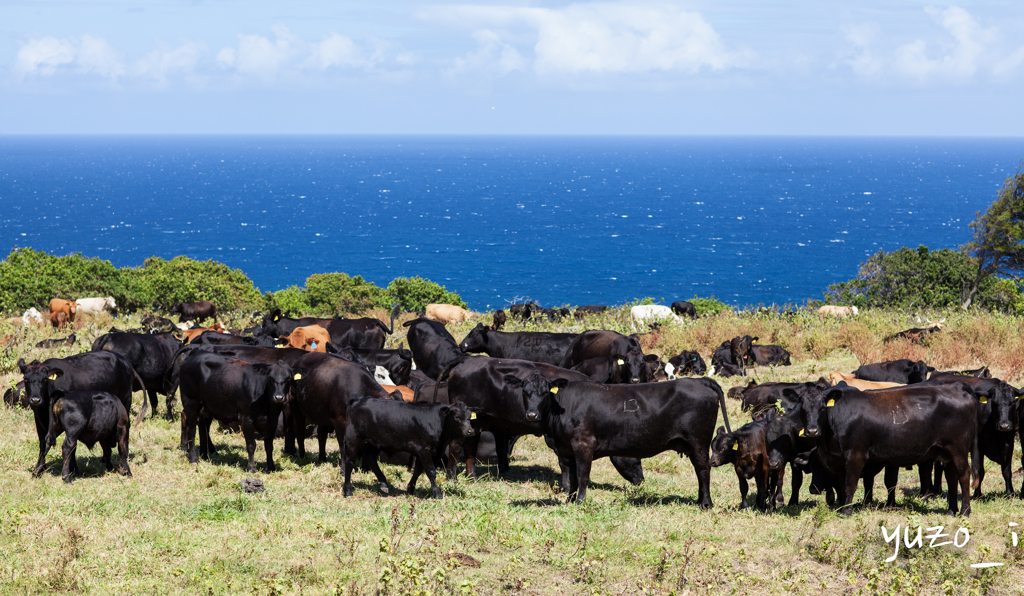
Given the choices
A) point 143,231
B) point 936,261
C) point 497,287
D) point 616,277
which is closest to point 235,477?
point 936,261

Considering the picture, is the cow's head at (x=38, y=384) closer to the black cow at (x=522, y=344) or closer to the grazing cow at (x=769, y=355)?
the black cow at (x=522, y=344)

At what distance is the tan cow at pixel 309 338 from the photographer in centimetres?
1817

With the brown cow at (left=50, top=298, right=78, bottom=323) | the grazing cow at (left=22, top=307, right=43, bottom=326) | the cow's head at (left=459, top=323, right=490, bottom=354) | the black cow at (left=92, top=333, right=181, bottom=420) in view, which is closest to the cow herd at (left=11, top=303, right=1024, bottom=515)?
the black cow at (left=92, top=333, right=181, bottom=420)

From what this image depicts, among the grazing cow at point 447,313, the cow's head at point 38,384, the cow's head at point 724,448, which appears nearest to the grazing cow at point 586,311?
the grazing cow at point 447,313

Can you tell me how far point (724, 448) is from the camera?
36.0 feet

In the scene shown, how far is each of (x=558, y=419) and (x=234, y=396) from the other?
4661 millimetres

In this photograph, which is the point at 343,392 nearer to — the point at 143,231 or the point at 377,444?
the point at 377,444

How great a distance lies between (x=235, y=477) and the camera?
11.9 meters

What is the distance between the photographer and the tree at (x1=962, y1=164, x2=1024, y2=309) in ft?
131

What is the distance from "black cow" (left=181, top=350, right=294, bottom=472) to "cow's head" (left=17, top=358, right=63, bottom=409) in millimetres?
1828

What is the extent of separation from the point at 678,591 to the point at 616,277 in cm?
10912

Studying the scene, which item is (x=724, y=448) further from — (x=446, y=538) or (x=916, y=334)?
(x=916, y=334)

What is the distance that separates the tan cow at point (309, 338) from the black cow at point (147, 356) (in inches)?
104

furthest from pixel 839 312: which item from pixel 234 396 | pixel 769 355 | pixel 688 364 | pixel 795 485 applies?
pixel 234 396
